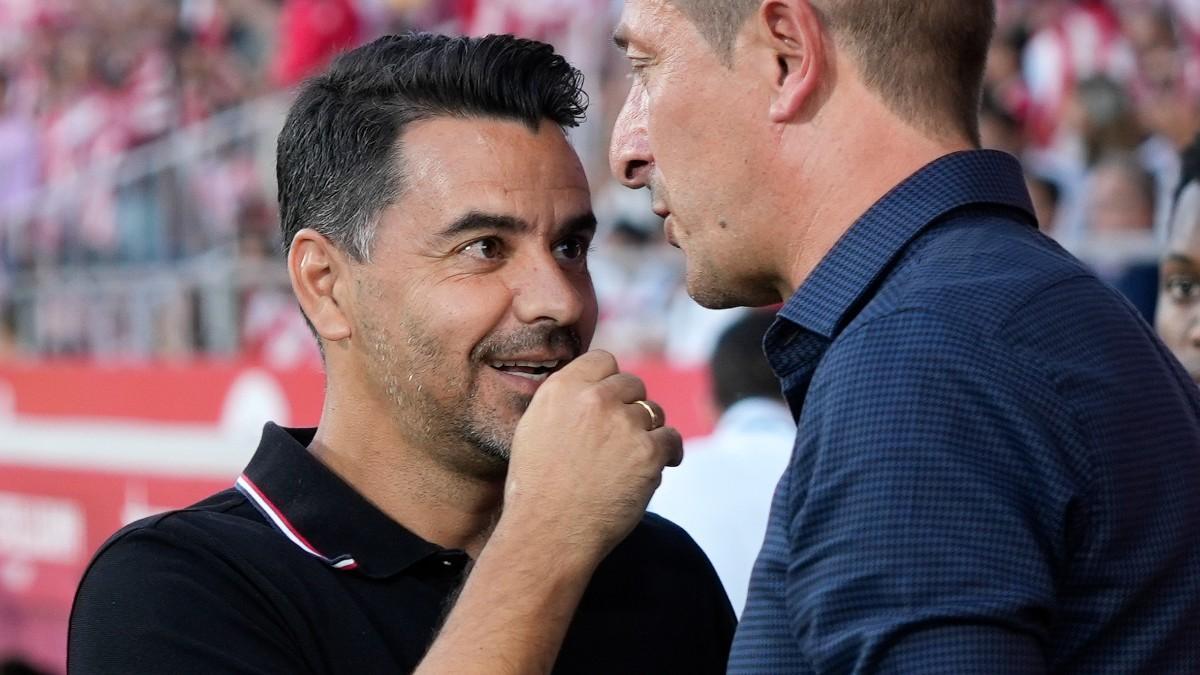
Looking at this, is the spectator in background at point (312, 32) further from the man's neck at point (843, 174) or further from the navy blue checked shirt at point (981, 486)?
the navy blue checked shirt at point (981, 486)

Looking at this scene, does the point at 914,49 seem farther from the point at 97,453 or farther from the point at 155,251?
the point at 155,251

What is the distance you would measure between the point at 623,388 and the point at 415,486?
0.44m

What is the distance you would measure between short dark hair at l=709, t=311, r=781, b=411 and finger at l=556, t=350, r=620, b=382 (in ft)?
7.04

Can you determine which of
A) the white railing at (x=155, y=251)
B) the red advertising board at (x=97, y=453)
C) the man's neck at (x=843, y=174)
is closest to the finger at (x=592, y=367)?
the man's neck at (x=843, y=174)

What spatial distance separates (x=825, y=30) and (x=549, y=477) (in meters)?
0.62

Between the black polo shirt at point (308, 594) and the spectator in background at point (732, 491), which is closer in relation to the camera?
the black polo shirt at point (308, 594)

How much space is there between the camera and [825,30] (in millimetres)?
1495

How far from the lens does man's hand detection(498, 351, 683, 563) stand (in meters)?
1.81

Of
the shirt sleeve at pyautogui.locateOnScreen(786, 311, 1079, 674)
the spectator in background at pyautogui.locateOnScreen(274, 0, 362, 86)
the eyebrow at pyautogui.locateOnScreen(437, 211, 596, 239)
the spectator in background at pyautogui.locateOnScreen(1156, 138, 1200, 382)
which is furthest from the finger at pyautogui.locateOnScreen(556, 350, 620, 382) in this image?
the spectator in background at pyautogui.locateOnScreen(274, 0, 362, 86)

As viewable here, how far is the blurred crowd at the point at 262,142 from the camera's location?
656cm

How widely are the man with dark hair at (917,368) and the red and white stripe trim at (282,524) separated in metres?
0.67

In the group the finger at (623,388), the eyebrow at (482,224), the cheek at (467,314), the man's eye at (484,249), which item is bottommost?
the finger at (623,388)

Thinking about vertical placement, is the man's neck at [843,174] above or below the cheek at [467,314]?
above

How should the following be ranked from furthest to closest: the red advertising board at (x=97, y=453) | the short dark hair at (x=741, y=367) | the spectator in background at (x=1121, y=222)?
the red advertising board at (x=97, y=453) → the spectator in background at (x=1121, y=222) → the short dark hair at (x=741, y=367)
